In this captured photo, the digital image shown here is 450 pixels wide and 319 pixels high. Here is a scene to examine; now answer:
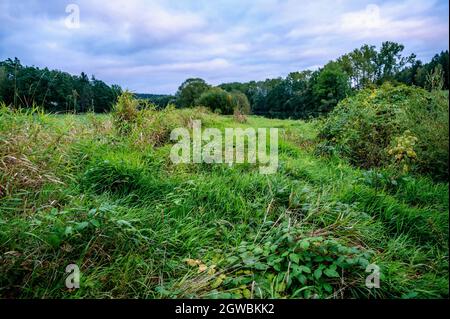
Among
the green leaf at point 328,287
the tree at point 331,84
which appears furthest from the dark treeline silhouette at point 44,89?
the tree at point 331,84

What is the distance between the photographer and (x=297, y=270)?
1962mm

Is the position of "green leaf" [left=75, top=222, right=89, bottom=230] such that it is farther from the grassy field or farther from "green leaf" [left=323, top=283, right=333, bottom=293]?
"green leaf" [left=323, top=283, right=333, bottom=293]

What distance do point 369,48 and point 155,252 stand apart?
23.3m

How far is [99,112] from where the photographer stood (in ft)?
18.0

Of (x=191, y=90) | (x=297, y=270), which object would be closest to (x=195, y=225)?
(x=297, y=270)

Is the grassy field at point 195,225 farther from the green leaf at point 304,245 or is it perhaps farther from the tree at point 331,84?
the tree at point 331,84

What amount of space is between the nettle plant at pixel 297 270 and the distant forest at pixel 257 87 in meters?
1.89

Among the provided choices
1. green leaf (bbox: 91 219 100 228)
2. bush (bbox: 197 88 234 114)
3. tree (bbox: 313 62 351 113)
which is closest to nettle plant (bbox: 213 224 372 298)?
green leaf (bbox: 91 219 100 228)

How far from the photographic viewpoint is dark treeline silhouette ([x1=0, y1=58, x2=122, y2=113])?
3.96m

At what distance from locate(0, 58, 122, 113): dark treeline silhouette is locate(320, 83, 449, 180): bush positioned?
14.9 ft

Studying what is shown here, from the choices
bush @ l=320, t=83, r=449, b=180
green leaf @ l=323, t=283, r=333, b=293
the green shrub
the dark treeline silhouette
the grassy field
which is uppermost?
the dark treeline silhouette

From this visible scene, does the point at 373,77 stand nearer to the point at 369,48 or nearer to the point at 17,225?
the point at 369,48

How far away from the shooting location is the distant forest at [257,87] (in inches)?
159

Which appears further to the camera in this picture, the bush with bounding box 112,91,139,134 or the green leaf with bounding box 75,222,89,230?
the bush with bounding box 112,91,139,134
